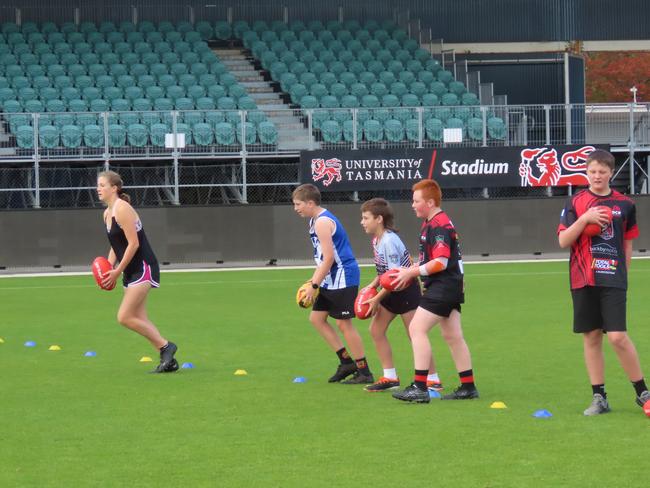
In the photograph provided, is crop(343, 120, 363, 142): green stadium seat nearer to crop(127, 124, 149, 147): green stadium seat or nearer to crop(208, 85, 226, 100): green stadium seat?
crop(208, 85, 226, 100): green stadium seat

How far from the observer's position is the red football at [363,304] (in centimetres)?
1005

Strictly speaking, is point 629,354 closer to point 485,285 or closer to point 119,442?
point 119,442

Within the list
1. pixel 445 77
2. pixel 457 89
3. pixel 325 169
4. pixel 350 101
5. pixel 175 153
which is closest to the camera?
pixel 175 153

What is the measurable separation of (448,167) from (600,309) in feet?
70.3

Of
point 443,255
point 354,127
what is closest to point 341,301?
point 443,255

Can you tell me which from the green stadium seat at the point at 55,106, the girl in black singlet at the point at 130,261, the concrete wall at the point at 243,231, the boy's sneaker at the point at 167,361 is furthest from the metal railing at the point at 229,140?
the boy's sneaker at the point at 167,361

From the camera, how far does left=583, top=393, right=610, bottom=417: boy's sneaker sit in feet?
29.4

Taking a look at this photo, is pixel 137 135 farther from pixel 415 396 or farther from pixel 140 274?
pixel 415 396

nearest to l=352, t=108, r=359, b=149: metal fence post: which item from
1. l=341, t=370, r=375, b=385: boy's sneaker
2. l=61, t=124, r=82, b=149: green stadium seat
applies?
l=61, t=124, r=82, b=149: green stadium seat

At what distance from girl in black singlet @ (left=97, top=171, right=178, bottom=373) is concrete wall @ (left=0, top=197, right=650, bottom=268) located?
55.4 ft

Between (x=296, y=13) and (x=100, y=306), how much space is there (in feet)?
76.3

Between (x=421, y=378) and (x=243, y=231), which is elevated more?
(x=421, y=378)

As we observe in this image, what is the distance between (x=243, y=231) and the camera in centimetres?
2930

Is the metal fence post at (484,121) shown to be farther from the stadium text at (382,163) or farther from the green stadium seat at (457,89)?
the green stadium seat at (457,89)
